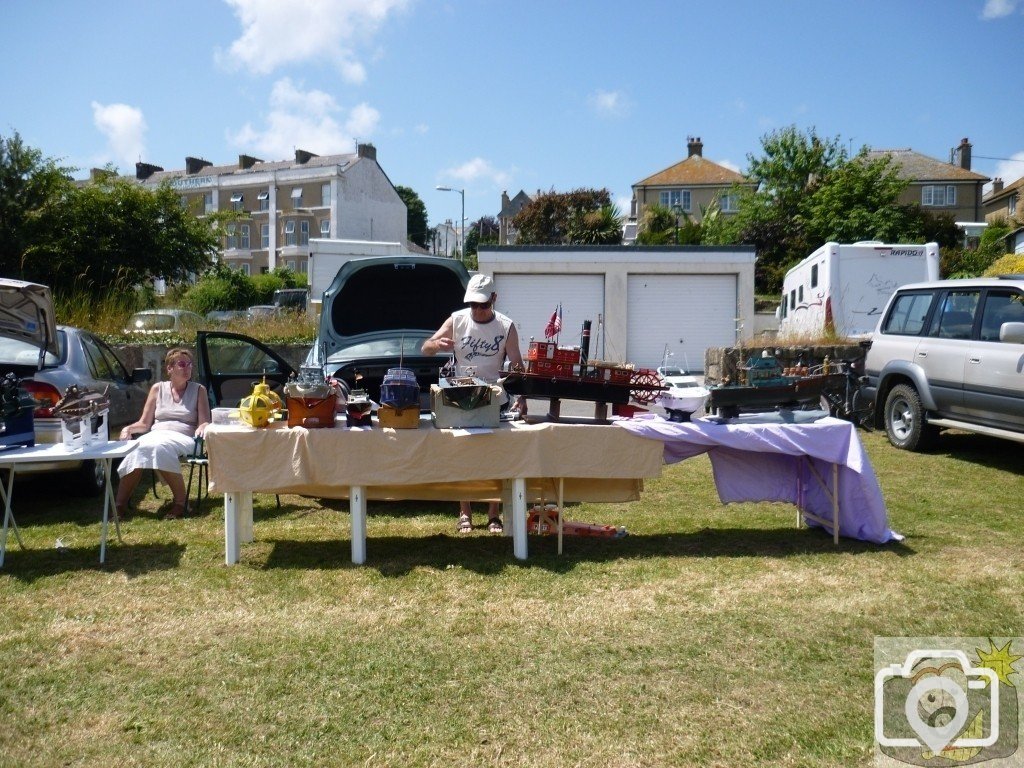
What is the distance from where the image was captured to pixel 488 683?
3711 millimetres

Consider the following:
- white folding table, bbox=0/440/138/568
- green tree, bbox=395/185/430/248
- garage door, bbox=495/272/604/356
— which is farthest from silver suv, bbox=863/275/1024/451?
green tree, bbox=395/185/430/248

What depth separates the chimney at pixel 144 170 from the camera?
64.6m

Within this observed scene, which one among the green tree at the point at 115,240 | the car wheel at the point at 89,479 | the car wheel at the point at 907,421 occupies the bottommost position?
the car wheel at the point at 89,479

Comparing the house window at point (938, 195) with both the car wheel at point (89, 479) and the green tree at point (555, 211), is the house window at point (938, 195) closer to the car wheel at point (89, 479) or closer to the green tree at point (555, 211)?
the green tree at point (555, 211)

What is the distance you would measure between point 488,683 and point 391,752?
65 centimetres

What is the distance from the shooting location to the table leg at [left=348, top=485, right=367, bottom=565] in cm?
552

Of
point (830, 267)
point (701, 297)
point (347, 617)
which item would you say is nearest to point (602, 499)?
point (347, 617)

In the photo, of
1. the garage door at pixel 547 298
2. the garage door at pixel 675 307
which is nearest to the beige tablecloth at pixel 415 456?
the garage door at pixel 547 298

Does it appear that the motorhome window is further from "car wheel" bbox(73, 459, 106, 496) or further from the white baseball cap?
"car wheel" bbox(73, 459, 106, 496)

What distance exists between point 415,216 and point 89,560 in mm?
74860

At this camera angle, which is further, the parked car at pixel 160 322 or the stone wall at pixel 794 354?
the parked car at pixel 160 322

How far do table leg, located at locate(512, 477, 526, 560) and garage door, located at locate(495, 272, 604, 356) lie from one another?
50.7 feet

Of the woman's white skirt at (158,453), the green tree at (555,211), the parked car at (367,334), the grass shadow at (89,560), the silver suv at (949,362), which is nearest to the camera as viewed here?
the grass shadow at (89,560)

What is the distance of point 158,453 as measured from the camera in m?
6.48
